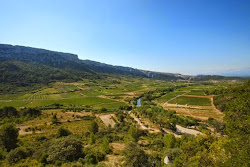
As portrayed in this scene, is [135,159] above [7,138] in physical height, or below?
above

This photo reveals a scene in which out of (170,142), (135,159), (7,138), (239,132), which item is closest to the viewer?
(239,132)

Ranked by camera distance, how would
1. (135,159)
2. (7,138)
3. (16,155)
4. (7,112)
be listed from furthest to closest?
1. (7,112)
2. (7,138)
3. (16,155)
4. (135,159)

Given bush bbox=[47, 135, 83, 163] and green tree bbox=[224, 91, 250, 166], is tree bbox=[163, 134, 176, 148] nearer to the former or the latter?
green tree bbox=[224, 91, 250, 166]

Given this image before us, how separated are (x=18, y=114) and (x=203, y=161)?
82815 mm

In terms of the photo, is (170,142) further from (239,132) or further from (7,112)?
(7,112)

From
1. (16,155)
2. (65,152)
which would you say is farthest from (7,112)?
(65,152)

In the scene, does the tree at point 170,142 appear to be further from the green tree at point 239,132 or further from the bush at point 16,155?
the bush at point 16,155

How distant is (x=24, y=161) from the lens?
20.7 metres

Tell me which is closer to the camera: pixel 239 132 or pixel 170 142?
pixel 239 132

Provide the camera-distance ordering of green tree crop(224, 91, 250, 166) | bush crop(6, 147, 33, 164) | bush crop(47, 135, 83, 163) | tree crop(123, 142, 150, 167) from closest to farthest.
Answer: green tree crop(224, 91, 250, 166), tree crop(123, 142, 150, 167), bush crop(47, 135, 83, 163), bush crop(6, 147, 33, 164)

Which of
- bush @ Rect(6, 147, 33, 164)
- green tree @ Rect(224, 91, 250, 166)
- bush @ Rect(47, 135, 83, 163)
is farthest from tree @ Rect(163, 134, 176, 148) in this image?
bush @ Rect(6, 147, 33, 164)

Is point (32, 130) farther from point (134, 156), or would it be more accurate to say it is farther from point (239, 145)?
point (239, 145)

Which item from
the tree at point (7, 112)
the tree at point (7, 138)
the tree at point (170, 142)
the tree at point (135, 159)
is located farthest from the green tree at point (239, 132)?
the tree at point (7, 112)

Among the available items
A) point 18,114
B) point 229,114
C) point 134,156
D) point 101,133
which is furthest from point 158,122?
point 18,114
